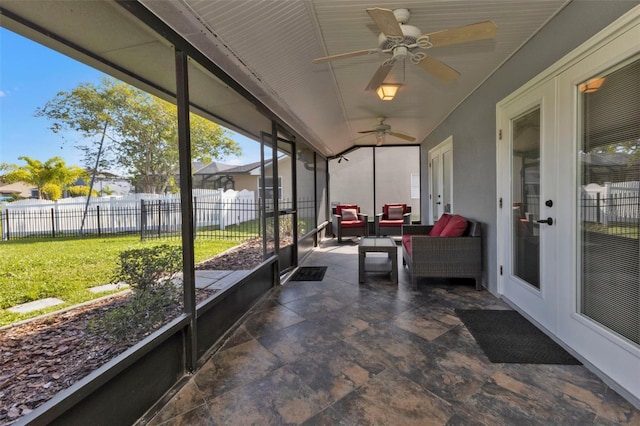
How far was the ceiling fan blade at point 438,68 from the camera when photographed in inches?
90.8

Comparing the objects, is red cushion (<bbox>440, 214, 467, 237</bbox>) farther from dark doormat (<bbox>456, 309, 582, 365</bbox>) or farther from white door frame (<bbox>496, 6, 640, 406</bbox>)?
white door frame (<bbox>496, 6, 640, 406</bbox>)

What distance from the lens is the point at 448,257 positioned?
138 inches

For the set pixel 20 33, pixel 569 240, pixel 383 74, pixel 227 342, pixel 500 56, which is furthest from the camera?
pixel 500 56

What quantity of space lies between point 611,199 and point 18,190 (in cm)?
314

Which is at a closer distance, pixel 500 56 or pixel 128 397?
pixel 128 397

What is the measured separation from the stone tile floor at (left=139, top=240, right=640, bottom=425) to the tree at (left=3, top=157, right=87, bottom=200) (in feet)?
4.24

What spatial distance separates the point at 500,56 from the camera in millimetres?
2805

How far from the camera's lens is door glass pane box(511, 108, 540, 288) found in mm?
2541

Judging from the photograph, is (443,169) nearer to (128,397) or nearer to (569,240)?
(569,240)

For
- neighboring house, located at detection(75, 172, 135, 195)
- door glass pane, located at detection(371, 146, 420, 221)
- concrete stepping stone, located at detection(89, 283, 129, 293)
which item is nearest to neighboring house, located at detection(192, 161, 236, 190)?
neighboring house, located at detection(75, 172, 135, 195)

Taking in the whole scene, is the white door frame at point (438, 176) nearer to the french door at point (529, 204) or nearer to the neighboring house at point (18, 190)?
the french door at point (529, 204)

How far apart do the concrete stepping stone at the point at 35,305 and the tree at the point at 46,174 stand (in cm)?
49

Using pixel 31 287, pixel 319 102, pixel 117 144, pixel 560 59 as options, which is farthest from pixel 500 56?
pixel 31 287

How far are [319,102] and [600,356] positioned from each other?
144 inches
